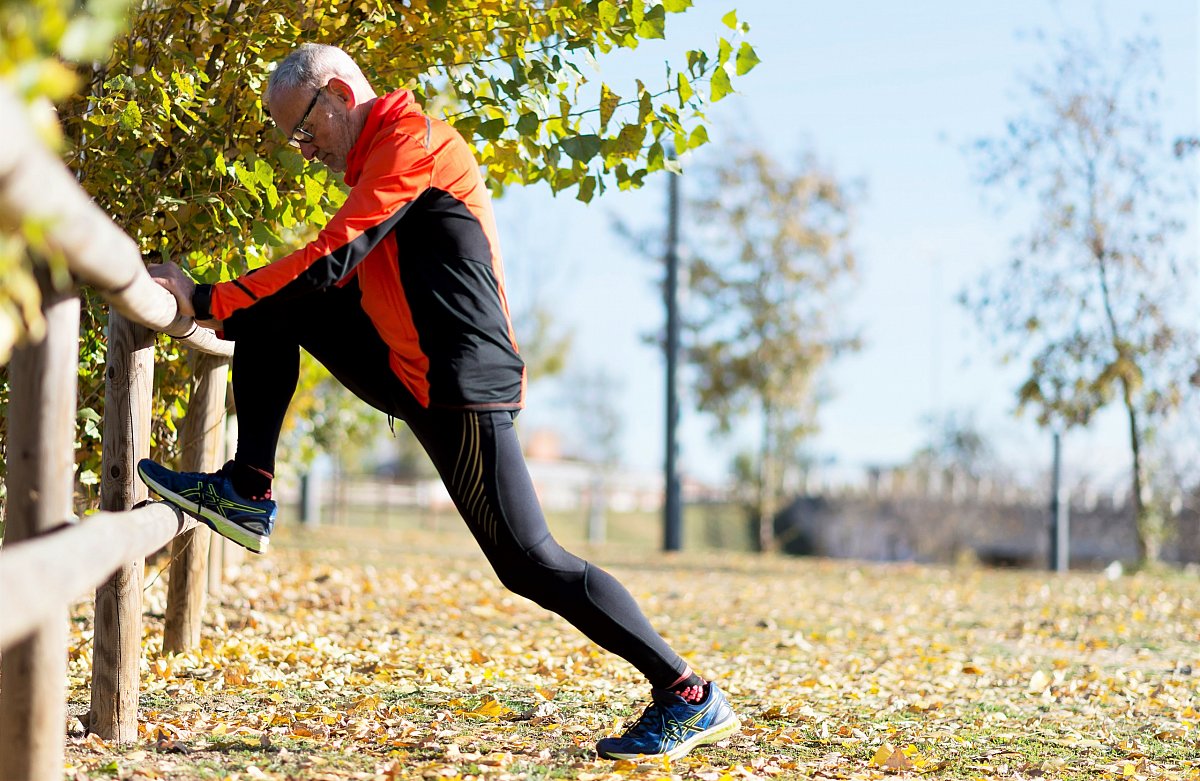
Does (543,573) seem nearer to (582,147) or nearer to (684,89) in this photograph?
(582,147)

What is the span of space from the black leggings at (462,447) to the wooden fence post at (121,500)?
0.27 metres

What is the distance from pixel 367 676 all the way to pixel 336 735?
1.08 m

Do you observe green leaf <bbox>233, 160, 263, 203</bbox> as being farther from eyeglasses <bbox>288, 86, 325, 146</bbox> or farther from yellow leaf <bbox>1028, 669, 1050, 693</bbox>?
yellow leaf <bbox>1028, 669, 1050, 693</bbox>

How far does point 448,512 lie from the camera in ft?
95.3

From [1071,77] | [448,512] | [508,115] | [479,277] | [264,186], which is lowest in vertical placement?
[448,512]

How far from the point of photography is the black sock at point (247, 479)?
10.7 feet

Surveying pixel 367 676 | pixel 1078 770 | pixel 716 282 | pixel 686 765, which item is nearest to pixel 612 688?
pixel 367 676

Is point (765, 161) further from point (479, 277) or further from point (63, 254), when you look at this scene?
point (63, 254)

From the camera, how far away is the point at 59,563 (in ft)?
6.32

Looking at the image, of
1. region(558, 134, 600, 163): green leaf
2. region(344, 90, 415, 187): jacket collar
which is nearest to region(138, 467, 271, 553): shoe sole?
region(344, 90, 415, 187): jacket collar

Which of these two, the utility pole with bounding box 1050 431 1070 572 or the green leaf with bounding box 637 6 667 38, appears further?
the utility pole with bounding box 1050 431 1070 572

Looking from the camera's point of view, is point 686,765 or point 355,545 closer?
point 686,765

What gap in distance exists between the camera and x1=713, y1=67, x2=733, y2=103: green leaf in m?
4.27

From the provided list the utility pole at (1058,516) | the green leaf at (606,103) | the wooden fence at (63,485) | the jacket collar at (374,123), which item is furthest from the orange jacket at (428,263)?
the utility pole at (1058,516)
